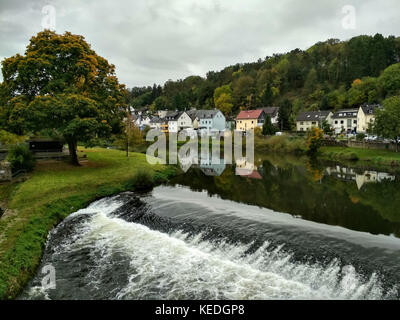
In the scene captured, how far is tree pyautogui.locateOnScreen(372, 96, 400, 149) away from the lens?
44.2 metres

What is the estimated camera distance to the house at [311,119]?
270ft

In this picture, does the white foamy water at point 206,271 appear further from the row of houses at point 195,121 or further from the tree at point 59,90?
the row of houses at point 195,121

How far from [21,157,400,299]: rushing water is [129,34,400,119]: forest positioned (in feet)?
244

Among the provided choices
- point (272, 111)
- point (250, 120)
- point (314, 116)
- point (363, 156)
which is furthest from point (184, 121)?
point (363, 156)

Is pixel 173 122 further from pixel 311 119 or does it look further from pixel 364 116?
pixel 364 116

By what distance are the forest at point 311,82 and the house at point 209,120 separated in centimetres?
1623

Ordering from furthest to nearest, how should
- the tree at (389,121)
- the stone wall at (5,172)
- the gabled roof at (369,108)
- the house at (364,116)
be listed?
the gabled roof at (369,108)
the house at (364,116)
the tree at (389,121)
the stone wall at (5,172)

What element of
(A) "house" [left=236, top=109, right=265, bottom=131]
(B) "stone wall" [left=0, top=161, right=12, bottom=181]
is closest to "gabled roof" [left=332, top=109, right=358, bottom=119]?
(A) "house" [left=236, top=109, right=265, bottom=131]

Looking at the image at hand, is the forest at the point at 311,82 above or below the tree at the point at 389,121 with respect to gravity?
above

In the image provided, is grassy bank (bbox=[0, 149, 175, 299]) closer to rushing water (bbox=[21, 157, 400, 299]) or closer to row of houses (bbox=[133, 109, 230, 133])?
rushing water (bbox=[21, 157, 400, 299])

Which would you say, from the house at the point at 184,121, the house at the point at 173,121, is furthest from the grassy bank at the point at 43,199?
the house at the point at 173,121

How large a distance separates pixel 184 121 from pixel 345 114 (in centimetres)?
5715

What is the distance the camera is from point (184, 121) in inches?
4245
